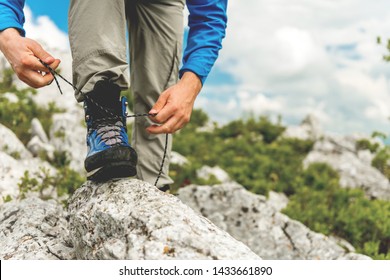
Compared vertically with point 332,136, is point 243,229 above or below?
above

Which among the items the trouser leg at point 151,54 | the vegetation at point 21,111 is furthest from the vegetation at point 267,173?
the trouser leg at point 151,54

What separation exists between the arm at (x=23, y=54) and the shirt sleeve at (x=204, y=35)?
1033 millimetres

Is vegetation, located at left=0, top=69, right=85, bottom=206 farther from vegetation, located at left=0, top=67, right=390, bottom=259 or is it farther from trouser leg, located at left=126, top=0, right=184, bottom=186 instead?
trouser leg, located at left=126, top=0, right=184, bottom=186

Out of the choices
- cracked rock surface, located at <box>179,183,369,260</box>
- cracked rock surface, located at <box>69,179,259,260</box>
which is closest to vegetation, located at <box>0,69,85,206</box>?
cracked rock surface, located at <box>179,183,369,260</box>

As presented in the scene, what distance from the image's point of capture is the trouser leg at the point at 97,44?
2.97 meters

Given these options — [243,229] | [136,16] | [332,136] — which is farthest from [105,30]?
[332,136]

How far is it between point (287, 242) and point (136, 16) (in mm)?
3326

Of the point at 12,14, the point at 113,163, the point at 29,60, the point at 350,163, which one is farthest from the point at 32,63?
the point at 350,163

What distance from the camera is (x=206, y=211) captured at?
20.4ft

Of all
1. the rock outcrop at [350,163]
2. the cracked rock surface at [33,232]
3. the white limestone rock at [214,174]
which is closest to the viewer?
the cracked rock surface at [33,232]

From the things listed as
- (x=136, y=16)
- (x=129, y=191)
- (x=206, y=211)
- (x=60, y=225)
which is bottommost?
(x=206, y=211)

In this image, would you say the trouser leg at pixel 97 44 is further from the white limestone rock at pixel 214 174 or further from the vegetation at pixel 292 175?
the white limestone rock at pixel 214 174

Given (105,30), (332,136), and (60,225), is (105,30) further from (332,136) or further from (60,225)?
(332,136)

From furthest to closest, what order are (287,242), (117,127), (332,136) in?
(332,136), (287,242), (117,127)
